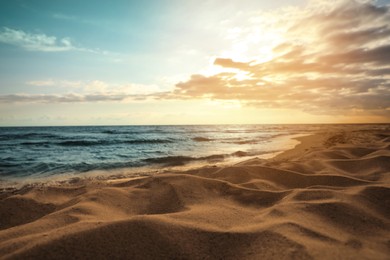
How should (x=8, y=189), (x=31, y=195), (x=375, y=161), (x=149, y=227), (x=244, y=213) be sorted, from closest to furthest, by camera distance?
(x=149, y=227)
(x=244, y=213)
(x=31, y=195)
(x=375, y=161)
(x=8, y=189)

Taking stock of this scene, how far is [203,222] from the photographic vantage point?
2346mm

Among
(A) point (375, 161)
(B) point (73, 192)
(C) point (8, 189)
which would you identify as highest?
(A) point (375, 161)

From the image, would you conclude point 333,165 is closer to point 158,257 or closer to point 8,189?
point 158,257

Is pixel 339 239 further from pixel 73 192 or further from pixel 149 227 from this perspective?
pixel 73 192

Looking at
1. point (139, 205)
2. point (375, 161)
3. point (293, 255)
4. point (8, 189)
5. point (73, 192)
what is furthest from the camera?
point (8, 189)

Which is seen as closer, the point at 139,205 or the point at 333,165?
the point at 139,205

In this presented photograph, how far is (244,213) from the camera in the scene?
8.79 feet

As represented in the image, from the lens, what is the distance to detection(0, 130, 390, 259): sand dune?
5.93ft

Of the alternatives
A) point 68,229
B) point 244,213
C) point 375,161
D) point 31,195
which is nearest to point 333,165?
point 375,161

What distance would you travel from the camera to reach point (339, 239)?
194 centimetres

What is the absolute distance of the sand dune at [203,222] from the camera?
1807 mm

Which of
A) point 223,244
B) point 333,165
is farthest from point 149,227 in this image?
point 333,165

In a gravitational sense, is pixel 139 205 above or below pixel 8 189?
above

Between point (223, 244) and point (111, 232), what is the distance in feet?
3.03
